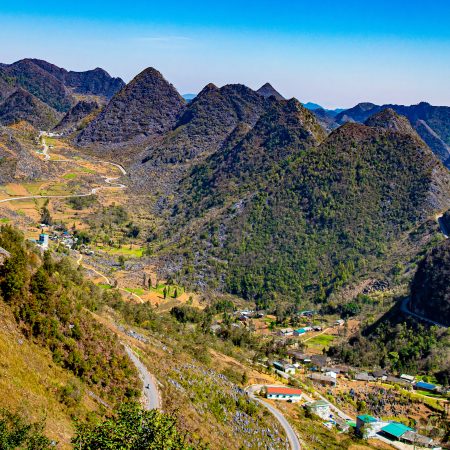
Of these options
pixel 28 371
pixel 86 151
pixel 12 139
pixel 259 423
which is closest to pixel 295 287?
pixel 259 423

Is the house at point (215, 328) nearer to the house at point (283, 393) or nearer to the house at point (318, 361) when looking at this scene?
the house at point (318, 361)

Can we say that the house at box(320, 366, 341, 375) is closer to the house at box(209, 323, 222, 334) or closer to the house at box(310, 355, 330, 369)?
the house at box(310, 355, 330, 369)

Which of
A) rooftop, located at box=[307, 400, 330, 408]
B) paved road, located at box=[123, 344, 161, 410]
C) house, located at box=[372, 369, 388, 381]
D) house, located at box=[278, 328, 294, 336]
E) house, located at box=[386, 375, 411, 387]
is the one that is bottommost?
house, located at box=[372, 369, 388, 381]

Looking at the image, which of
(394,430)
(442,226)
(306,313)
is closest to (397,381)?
(394,430)

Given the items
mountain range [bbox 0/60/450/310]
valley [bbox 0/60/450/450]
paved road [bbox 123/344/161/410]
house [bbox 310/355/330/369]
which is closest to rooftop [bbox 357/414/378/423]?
valley [bbox 0/60/450/450]

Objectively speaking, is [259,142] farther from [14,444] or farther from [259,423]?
[14,444]

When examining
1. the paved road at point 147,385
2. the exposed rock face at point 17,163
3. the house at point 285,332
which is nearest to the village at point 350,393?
the house at point 285,332
